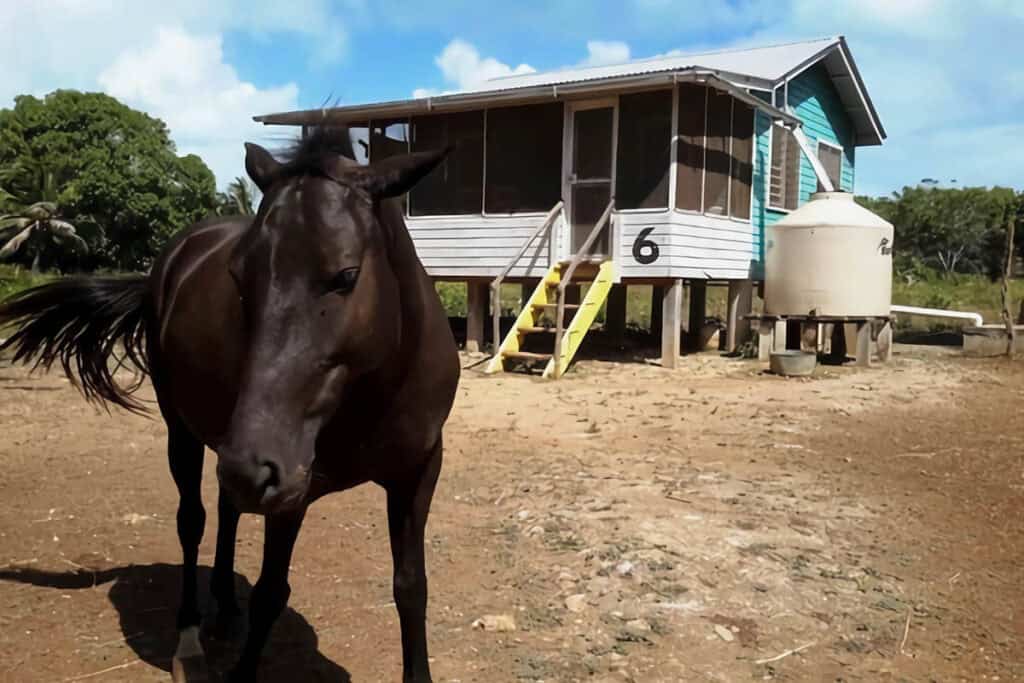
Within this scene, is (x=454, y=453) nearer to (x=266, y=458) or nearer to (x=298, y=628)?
(x=298, y=628)

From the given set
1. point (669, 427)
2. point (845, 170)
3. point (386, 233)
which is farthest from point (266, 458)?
point (845, 170)

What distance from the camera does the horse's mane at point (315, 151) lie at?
2.01 metres

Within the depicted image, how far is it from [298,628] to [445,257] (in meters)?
10.9

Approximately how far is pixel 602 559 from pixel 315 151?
8.48 ft

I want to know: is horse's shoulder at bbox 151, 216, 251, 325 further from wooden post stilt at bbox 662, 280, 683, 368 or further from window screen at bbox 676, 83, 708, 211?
window screen at bbox 676, 83, 708, 211

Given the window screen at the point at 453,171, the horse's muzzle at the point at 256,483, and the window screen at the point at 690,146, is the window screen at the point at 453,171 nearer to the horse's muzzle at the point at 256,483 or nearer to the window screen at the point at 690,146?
the window screen at the point at 690,146

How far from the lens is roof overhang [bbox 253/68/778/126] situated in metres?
11.3

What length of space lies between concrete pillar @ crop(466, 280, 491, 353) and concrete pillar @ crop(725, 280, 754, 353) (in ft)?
13.7

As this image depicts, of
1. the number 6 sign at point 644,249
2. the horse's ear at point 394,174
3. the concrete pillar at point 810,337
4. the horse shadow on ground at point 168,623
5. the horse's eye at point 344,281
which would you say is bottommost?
the horse shadow on ground at point 168,623

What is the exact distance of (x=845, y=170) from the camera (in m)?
17.6

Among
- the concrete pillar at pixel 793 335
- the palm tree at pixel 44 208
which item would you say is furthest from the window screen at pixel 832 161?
the palm tree at pixel 44 208

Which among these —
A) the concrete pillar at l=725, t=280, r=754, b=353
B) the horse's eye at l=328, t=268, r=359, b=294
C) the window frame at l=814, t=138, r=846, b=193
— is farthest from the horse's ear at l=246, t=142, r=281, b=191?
the window frame at l=814, t=138, r=846, b=193

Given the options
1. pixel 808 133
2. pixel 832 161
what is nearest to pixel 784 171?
pixel 808 133

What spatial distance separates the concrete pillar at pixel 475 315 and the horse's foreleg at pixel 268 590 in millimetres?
10397
